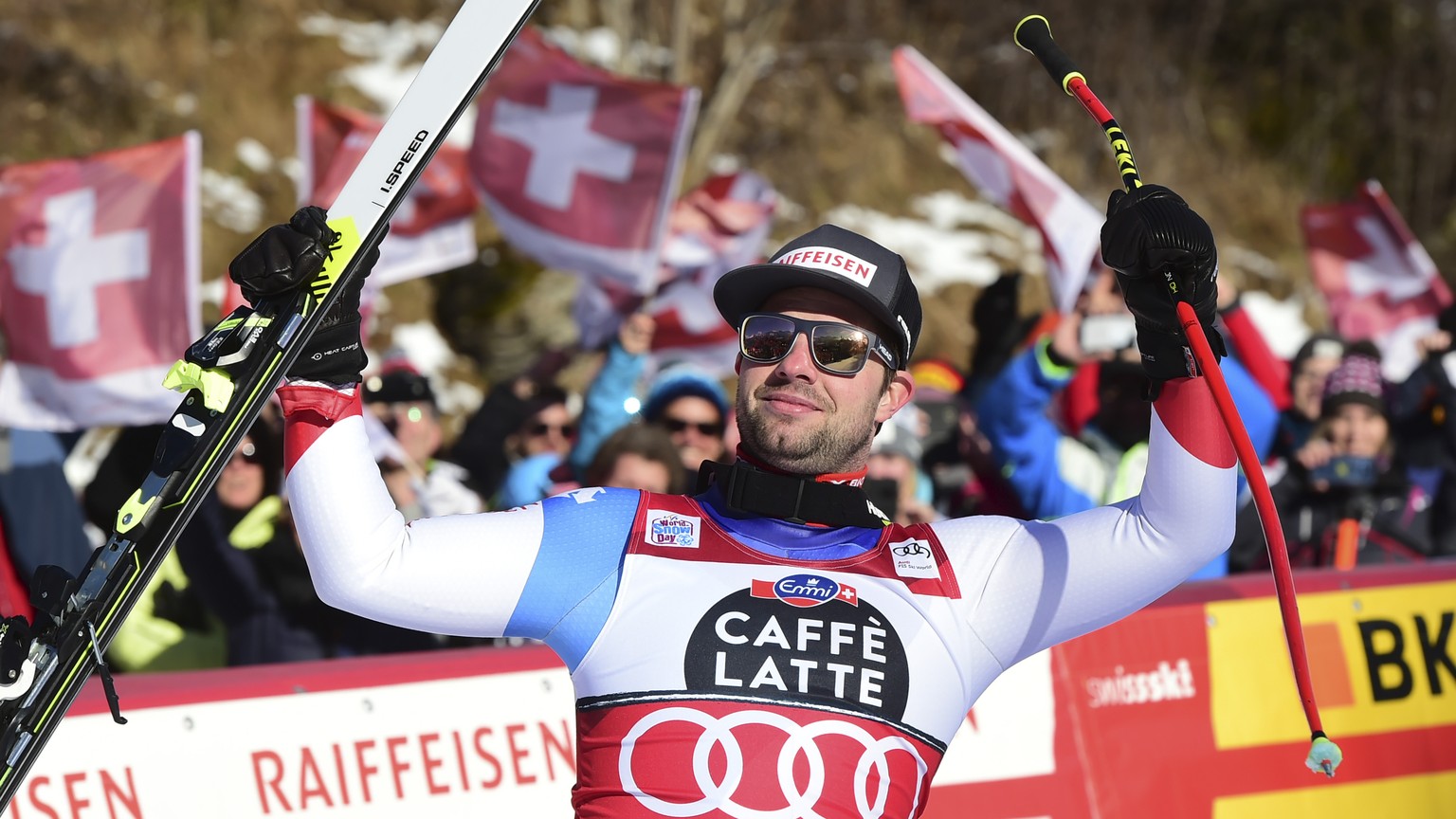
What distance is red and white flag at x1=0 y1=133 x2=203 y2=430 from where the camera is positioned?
6.56 m

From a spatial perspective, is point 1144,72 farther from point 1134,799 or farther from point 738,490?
point 738,490

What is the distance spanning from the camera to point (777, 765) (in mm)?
2781

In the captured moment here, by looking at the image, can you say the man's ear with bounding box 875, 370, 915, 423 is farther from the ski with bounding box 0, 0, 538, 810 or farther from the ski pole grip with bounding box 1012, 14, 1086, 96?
the ski with bounding box 0, 0, 538, 810

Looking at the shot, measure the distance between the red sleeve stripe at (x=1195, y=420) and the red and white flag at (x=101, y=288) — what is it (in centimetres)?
462

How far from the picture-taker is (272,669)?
12.5 feet

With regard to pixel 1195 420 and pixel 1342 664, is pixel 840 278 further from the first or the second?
pixel 1342 664

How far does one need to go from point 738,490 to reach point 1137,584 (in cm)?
76

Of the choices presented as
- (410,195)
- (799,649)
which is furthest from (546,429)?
(799,649)

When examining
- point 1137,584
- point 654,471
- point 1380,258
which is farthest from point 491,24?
point 1380,258

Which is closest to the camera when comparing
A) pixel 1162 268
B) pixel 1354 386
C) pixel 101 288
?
pixel 1162 268

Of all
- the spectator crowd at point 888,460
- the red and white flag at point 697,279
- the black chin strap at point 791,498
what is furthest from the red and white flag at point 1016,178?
the black chin strap at point 791,498

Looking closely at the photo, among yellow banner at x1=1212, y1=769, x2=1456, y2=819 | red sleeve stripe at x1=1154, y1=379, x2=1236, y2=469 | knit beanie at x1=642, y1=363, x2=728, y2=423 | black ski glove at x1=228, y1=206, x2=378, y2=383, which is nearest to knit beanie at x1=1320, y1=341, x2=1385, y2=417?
yellow banner at x1=1212, y1=769, x2=1456, y2=819

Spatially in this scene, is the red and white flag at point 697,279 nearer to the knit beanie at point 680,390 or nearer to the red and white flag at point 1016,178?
the red and white flag at point 1016,178

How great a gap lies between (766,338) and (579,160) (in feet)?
16.6
